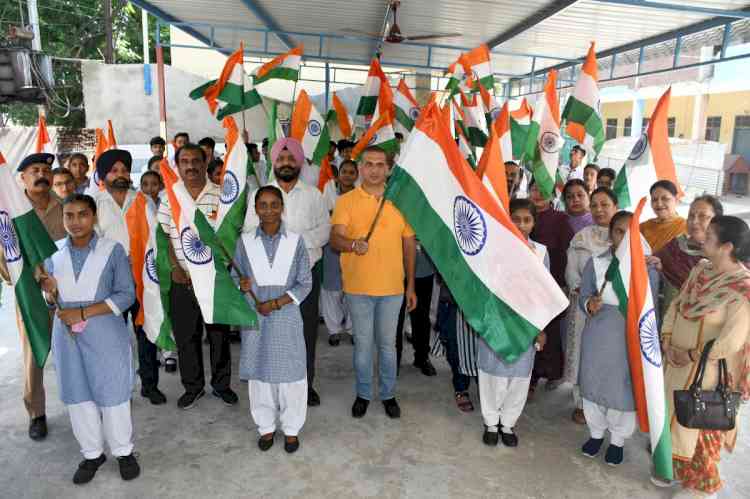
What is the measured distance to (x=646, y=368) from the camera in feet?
9.54

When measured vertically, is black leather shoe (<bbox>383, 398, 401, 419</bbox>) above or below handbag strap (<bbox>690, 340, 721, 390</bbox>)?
below

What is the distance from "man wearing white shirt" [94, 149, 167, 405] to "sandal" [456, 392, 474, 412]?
203 cm

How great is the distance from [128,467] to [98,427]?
0.88 ft

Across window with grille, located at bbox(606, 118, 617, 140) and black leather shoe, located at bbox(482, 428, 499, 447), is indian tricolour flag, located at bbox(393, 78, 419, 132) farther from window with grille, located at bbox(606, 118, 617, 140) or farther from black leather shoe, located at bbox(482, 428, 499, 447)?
window with grille, located at bbox(606, 118, 617, 140)

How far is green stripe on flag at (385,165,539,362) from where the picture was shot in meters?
2.70

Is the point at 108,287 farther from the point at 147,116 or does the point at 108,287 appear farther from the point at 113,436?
the point at 147,116

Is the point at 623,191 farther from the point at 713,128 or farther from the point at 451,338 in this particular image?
the point at 713,128

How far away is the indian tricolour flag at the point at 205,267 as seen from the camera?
316 cm

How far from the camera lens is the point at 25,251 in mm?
2807

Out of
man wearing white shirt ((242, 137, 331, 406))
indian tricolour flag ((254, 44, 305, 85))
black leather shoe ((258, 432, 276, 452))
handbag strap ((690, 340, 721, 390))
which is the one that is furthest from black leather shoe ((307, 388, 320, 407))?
indian tricolour flag ((254, 44, 305, 85))

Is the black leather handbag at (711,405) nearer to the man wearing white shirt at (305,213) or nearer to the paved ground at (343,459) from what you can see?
the paved ground at (343,459)

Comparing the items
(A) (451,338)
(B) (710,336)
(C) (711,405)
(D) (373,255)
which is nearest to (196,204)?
(D) (373,255)

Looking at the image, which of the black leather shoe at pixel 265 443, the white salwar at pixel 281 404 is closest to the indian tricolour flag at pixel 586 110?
the white salwar at pixel 281 404

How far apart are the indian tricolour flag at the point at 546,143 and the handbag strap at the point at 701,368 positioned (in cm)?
182
